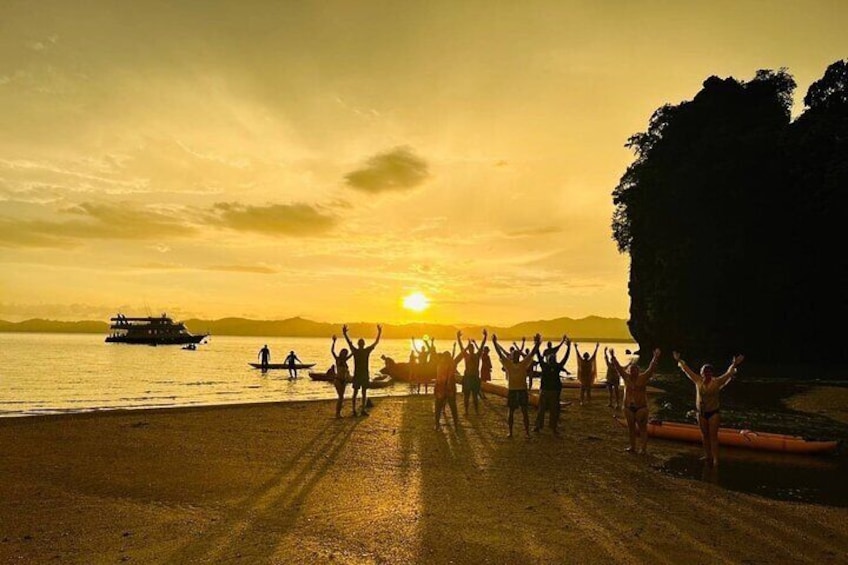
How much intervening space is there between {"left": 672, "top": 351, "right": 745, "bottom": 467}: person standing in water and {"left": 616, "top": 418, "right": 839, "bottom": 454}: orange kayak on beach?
8.20 ft

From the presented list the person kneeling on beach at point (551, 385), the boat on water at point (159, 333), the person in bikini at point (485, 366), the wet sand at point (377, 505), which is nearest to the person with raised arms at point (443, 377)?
the wet sand at point (377, 505)

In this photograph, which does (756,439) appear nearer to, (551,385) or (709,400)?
(709,400)

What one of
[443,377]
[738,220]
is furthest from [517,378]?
[738,220]

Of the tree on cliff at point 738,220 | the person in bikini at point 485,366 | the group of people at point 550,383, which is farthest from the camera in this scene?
the tree on cliff at point 738,220

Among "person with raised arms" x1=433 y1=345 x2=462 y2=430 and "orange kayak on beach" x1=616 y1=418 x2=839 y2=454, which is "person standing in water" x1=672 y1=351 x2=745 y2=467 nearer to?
"orange kayak on beach" x1=616 y1=418 x2=839 y2=454

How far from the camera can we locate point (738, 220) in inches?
1911

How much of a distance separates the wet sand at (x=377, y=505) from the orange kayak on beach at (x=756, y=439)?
1128 mm

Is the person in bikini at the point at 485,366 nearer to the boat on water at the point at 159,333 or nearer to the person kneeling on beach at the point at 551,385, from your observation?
the person kneeling on beach at the point at 551,385

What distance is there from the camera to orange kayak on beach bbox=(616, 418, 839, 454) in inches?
533

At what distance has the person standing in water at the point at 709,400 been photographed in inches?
452

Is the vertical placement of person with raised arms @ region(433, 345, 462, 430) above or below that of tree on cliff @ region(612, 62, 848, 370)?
below

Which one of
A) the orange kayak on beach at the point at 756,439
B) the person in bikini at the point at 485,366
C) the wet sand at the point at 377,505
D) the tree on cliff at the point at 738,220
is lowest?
the wet sand at the point at 377,505

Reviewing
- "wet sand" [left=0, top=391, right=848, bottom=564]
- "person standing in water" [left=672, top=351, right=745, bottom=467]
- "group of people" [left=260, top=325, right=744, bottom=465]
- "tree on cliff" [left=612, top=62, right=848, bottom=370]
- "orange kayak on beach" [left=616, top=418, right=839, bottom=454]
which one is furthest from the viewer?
"tree on cliff" [left=612, top=62, right=848, bottom=370]

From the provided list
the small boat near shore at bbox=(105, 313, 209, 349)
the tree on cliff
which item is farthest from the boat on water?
the tree on cliff
